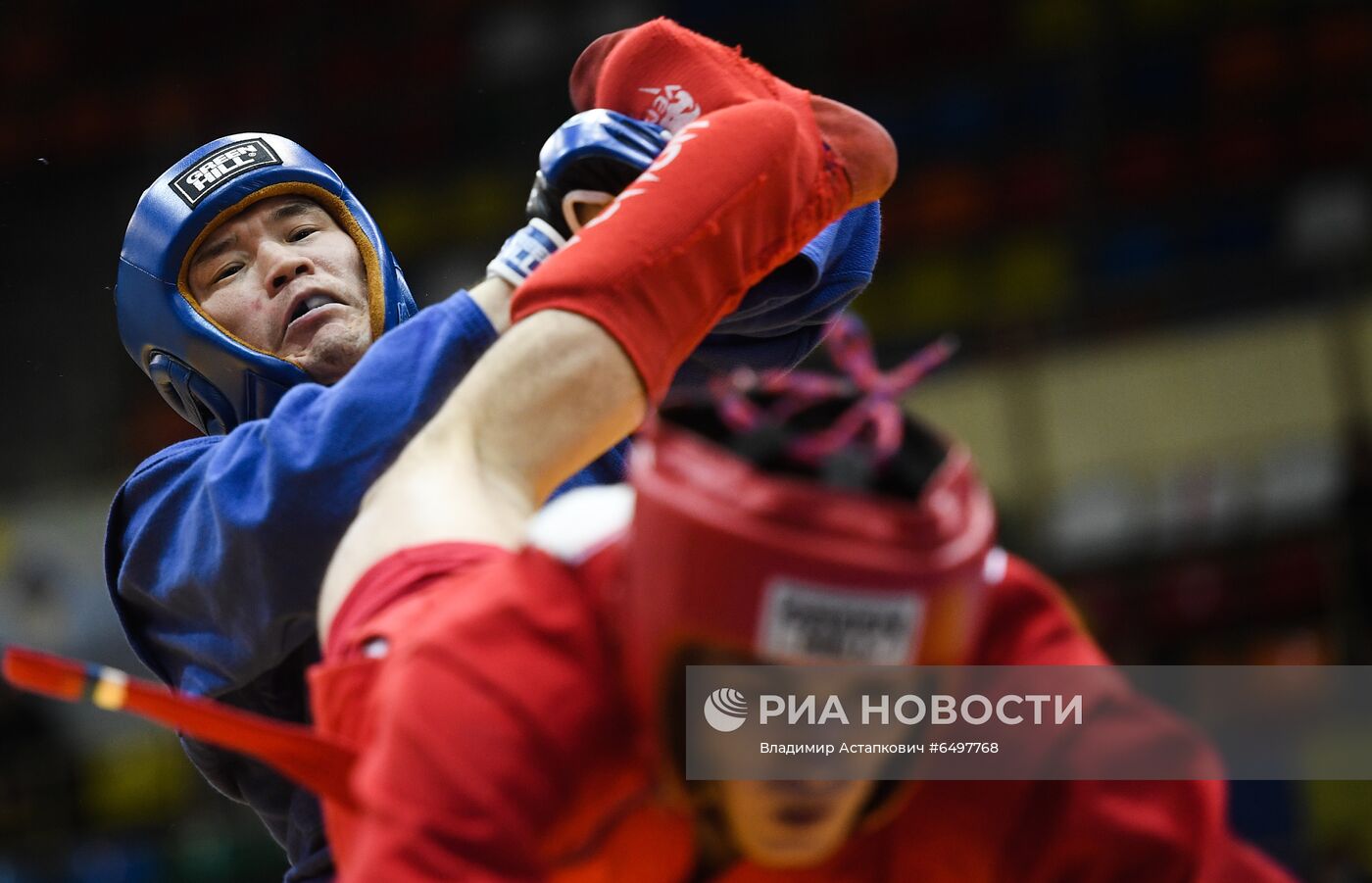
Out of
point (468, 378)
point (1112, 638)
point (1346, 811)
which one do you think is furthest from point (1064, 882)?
point (1112, 638)

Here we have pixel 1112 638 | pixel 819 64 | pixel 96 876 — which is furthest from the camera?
pixel 819 64

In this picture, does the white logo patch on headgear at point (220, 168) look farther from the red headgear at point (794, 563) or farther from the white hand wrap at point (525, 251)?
the red headgear at point (794, 563)

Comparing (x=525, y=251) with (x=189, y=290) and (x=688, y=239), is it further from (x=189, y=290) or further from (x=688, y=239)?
(x=189, y=290)

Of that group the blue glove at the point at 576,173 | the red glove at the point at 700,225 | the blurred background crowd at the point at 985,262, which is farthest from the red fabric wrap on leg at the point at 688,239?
the blurred background crowd at the point at 985,262

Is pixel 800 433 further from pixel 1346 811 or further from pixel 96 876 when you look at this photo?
pixel 96 876

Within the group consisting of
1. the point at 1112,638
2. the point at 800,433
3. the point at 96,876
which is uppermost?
the point at 800,433

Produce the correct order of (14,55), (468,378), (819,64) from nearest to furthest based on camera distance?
1. (468,378)
2. (819,64)
3. (14,55)

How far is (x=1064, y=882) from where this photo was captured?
37.6 inches

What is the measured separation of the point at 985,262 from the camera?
6.27 metres

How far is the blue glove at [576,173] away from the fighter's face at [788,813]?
0.65 meters

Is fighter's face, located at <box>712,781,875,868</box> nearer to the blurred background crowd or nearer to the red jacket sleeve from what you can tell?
the red jacket sleeve

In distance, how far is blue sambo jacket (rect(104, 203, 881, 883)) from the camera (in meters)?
1.41

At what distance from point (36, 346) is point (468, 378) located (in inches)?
239

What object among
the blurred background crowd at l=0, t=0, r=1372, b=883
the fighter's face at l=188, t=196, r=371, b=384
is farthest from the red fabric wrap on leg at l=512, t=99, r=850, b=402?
the blurred background crowd at l=0, t=0, r=1372, b=883
